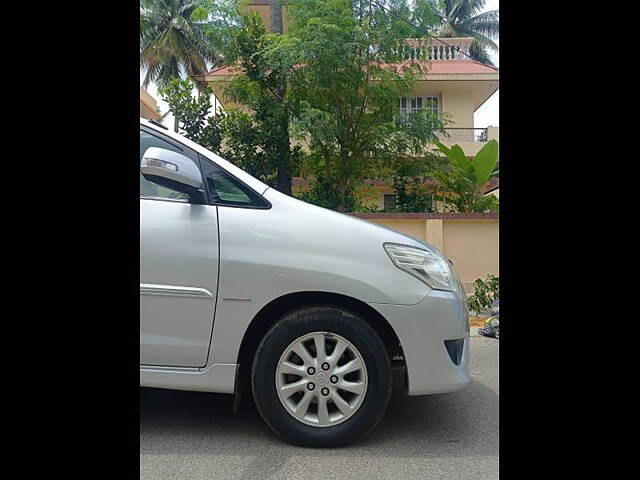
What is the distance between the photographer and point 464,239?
9078 mm

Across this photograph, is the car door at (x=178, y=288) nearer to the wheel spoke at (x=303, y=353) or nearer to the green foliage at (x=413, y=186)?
the wheel spoke at (x=303, y=353)

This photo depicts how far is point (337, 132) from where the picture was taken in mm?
9531

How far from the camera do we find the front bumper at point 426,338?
276 cm

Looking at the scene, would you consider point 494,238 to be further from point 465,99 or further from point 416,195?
point 465,99

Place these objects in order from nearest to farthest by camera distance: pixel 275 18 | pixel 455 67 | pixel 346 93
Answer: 1. pixel 346 93
2. pixel 275 18
3. pixel 455 67

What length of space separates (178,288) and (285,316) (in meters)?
0.59

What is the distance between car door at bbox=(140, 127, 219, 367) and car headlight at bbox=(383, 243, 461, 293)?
99cm

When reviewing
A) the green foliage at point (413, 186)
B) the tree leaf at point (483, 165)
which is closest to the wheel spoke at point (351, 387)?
the green foliage at point (413, 186)

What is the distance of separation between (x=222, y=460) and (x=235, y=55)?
29.6 feet

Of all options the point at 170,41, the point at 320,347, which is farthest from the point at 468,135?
the point at 320,347

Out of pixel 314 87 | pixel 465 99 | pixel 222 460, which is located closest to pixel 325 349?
pixel 222 460

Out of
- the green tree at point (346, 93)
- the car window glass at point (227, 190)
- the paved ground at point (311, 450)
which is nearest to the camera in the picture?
the paved ground at point (311, 450)

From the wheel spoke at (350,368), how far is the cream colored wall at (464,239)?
640 centimetres

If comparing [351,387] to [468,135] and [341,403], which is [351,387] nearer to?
[341,403]
